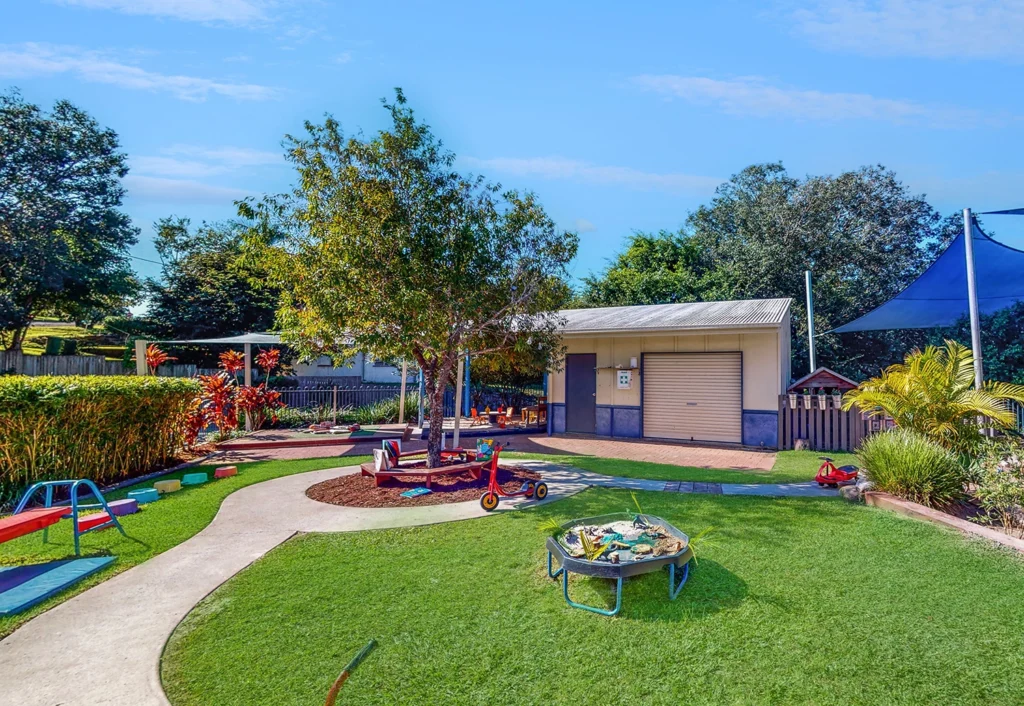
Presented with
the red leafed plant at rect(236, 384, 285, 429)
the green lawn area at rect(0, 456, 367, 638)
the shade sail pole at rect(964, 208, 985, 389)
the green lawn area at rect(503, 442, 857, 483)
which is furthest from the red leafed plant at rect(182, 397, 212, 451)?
the shade sail pole at rect(964, 208, 985, 389)

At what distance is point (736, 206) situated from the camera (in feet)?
90.4

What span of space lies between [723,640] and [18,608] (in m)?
4.84

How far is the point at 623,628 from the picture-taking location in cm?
368

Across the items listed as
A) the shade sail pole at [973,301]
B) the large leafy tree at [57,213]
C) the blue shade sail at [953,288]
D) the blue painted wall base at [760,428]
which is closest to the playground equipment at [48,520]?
the shade sail pole at [973,301]

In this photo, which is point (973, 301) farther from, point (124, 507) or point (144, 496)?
point (144, 496)

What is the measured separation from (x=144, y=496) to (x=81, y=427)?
1410 mm

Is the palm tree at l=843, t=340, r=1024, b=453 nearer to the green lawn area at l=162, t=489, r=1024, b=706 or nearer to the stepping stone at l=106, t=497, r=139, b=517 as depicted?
the green lawn area at l=162, t=489, r=1024, b=706

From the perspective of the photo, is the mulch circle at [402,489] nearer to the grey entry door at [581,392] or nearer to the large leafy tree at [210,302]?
the grey entry door at [581,392]

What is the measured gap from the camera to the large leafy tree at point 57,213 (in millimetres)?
20828

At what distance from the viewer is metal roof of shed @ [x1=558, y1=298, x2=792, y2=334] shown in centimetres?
1248

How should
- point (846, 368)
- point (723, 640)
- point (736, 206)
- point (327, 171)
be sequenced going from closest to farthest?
point (723, 640)
point (327, 171)
point (846, 368)
point (736, 206)

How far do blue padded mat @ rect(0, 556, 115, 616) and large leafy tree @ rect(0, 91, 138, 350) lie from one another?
21.1 metres

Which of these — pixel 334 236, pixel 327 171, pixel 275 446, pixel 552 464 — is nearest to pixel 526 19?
pixel 327 171

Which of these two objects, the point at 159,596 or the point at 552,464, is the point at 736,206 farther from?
the point at 159,596
